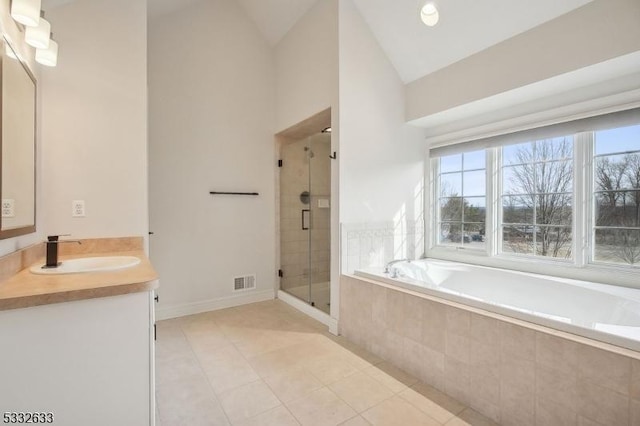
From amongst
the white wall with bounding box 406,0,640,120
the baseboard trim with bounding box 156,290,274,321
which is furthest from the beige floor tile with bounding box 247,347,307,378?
the white wall with bounding box 406,0,640,120

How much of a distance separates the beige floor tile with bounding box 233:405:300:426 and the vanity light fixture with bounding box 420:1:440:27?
284cm

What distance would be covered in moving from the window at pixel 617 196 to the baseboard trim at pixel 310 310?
2.14 meters

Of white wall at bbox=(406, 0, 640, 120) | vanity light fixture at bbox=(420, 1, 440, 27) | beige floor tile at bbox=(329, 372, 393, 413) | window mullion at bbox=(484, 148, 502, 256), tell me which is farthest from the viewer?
window mullion at bbox=(484, 148, 502, 256)

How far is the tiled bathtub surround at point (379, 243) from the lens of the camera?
266 centimetres

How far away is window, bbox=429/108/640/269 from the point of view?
214 centimetres

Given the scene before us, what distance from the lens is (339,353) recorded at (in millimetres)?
2289

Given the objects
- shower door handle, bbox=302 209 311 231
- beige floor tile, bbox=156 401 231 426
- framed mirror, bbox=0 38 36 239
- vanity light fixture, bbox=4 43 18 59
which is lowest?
beige floor tile, bbox=156 401 231 426

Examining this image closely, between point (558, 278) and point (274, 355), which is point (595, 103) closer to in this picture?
point (558, 278)

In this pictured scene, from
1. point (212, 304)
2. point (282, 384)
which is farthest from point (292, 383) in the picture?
point (212, 304)

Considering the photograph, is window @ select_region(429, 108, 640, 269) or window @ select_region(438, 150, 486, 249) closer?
window @ select_region(429, 108, 640, 269)

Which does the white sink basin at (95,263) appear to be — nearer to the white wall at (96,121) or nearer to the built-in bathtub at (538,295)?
the white wall at (96,121)

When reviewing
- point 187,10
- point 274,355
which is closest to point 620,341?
point 274,355

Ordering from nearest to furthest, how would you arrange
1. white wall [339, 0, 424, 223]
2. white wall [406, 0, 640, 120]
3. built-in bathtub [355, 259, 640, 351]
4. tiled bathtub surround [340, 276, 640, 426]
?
tiled bathtub surround [340, 276, 640, 426]
built-in bathtub [355, 259, 640, 351]
white wall [406, 0, 640, 120]
white wall [339, 0, 424, 223]

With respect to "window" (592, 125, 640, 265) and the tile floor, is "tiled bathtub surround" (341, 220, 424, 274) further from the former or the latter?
"window" (592, 125, 640, 265)
